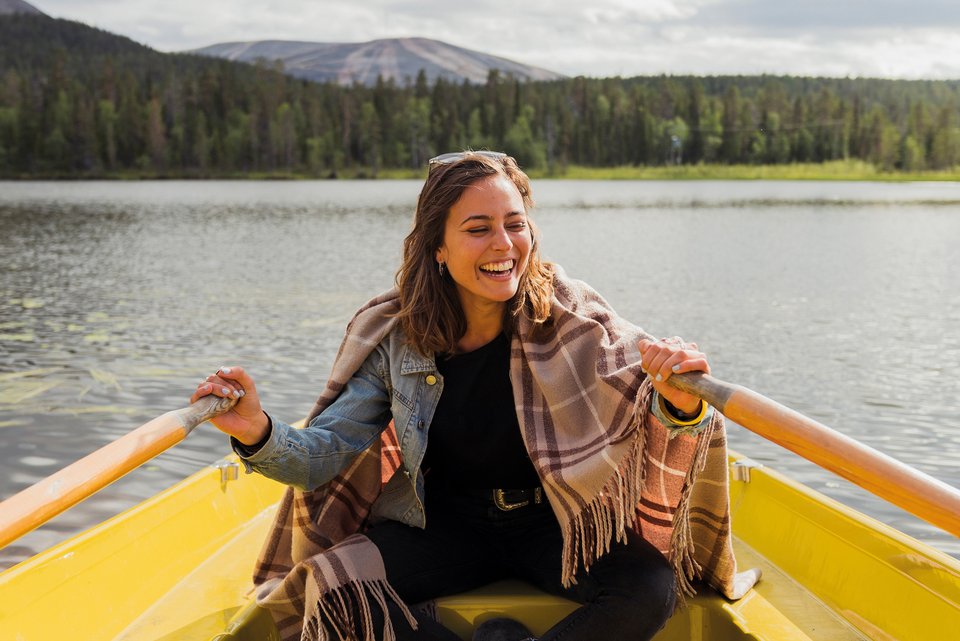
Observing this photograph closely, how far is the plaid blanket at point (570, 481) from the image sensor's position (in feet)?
7.70

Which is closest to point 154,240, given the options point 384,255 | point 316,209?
point 384,255

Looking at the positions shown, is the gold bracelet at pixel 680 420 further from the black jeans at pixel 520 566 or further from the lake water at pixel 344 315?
the lake water at pixel 344 315

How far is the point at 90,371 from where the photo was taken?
905 cm

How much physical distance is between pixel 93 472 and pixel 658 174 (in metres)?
80.5

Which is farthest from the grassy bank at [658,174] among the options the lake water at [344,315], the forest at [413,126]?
the lake water at [344,315]

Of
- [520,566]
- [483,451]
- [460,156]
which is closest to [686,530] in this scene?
[520,566]

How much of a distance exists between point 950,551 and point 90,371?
24.0 ft

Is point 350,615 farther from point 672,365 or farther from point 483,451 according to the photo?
point 672,365

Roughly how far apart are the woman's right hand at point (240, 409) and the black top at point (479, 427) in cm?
49

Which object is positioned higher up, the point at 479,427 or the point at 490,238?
the point at 490,238

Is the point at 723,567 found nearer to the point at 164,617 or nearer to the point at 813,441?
the point at 813,441

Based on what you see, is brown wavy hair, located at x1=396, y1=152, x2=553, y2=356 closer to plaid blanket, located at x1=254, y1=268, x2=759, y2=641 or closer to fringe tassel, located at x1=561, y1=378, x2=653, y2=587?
plaid blanket, located at x1=254, y1=268, x2=759, y2=641

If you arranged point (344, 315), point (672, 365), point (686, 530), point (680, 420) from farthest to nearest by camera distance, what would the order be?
point (344, 315), point (686, 530), point (680, 420), point (672, 365)

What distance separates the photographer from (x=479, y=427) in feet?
8.36
